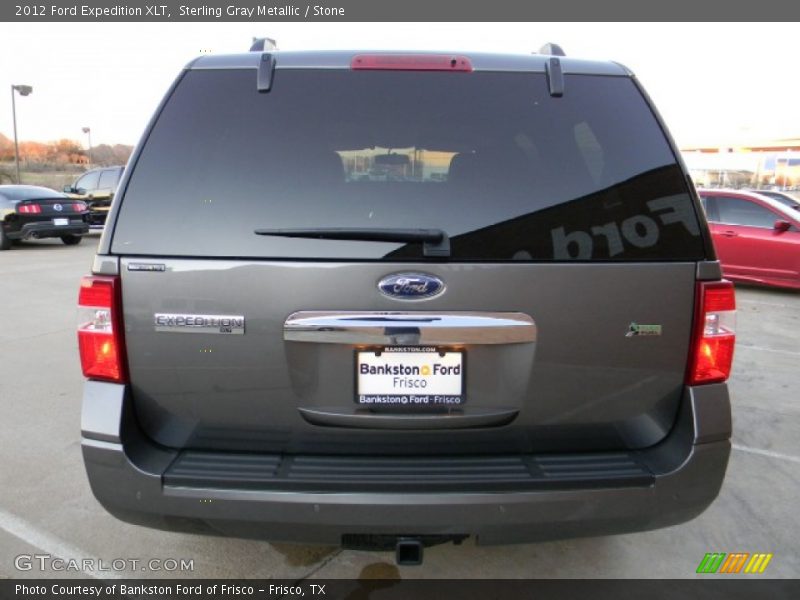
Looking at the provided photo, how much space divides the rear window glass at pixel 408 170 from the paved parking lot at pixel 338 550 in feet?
4.79

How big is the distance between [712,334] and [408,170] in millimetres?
1159

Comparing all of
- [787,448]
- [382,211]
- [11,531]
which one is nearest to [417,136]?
[382,211]

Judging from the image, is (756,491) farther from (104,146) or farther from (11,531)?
(104,146)

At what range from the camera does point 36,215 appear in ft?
44.9

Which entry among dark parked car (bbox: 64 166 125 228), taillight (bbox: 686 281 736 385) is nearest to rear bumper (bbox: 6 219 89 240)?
dark parked car (bbox: 64 166 125 228)

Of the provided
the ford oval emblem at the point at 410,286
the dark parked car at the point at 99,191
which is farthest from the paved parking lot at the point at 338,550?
the dark parked car at the point at 99,191

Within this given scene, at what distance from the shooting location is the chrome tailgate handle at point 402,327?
184 centimetres

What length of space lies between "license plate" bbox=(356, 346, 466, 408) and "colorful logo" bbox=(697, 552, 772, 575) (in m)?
1.60

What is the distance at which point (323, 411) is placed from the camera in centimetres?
193

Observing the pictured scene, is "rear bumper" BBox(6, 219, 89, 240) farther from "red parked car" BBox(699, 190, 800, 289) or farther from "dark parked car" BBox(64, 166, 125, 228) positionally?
"red parked car" BBox(699, 190, 800, 289)

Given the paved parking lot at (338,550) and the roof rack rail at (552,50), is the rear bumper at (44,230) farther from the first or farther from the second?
the roof rack rail at (552,50)

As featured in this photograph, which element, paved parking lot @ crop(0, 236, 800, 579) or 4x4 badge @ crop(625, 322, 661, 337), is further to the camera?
paved parking lot @ crop(0, 236, 800, 579)

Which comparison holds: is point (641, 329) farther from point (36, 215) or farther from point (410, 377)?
point (36, 215)

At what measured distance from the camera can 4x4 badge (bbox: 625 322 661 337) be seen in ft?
6.23
